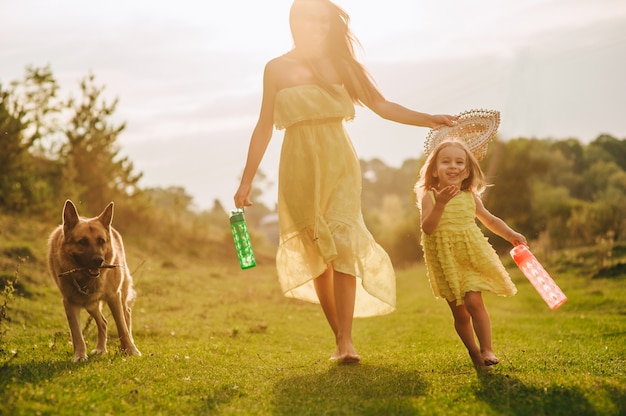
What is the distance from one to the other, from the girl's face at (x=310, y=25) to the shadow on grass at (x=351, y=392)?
9.91ft

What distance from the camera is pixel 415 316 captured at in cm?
1275


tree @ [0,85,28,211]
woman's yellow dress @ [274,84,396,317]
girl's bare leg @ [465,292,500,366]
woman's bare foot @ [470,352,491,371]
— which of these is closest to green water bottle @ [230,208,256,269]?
woman's yellow dress @ [274,84,396,317]

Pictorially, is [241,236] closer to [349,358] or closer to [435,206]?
[349,358]

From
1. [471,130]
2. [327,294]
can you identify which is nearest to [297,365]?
[327,294]

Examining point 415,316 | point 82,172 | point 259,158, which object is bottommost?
point 415,316

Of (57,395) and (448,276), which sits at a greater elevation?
(448,276)

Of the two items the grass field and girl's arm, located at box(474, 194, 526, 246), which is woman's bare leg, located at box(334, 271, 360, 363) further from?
girl's arm, located at box(474, 194, 526, 246)

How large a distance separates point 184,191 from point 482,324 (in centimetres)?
4453

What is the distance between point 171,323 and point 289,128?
5205 millimetres

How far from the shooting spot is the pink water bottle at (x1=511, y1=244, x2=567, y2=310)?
5.64 metres

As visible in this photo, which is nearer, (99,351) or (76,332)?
(76,332)

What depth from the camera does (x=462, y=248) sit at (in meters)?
5.72

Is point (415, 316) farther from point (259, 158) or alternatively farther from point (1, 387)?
point (1, 387)

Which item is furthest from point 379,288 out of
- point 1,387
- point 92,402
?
point 1,387
